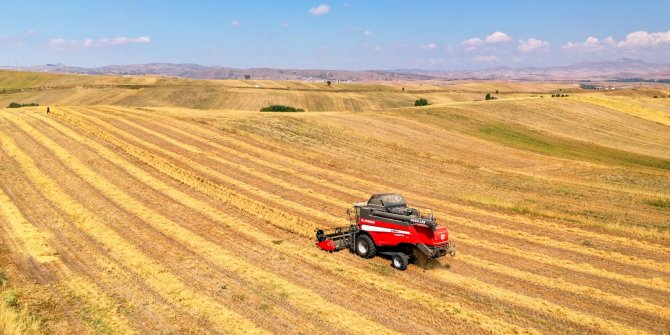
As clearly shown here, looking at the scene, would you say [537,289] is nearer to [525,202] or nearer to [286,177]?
[525,202]

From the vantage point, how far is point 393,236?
15.1m

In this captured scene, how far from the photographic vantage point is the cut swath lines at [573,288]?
1255 cm

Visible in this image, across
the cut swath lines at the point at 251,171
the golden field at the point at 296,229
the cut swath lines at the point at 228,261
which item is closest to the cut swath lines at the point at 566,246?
the golden field at the point at 296,229

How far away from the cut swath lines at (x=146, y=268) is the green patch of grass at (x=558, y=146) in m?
37.4

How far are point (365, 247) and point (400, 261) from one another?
1.55 metres

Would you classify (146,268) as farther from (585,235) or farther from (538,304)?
(585,235)

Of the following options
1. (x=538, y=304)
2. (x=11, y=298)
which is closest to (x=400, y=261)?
(x=538, y=304)

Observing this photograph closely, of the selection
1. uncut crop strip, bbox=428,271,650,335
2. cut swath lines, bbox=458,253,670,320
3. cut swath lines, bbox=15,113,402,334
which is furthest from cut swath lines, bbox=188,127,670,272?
cut swath lines, bbox=15,113,402,334

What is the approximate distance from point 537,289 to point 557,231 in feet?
22.3

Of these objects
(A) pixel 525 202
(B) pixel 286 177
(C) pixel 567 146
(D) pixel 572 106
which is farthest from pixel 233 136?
(D) pixel 572 106

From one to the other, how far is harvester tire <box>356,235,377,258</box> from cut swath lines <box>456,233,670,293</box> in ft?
13.4

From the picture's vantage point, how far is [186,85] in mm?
112312

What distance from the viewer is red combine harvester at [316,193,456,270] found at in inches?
559

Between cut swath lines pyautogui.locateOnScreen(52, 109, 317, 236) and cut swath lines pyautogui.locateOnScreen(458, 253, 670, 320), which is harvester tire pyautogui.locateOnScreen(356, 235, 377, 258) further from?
cut swath lines pyautogui.locateOnScreen(458, 253, 670, 320)
